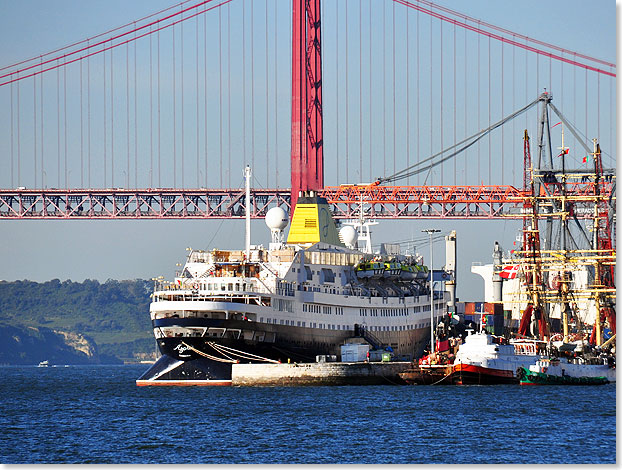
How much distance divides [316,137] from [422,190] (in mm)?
14548

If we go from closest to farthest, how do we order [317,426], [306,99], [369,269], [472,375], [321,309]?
[317,426], [472,375], [321,309], [369,269], [306,99]

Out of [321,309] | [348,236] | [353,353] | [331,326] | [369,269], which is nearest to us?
[353,353]

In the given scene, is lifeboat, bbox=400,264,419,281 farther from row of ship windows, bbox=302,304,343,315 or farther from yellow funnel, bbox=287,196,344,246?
row of ship windows, bbox=302,304,343,315

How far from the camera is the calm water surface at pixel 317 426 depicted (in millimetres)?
51812

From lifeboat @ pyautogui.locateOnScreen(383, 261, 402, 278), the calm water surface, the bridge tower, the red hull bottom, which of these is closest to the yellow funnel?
lifeboat @ pyautogui.locateOnScreen(383, 261, 402, 278)

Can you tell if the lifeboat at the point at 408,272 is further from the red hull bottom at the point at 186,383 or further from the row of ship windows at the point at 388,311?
the red hull bottom at the point at 186,383

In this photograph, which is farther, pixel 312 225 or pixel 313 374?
pixel 312 225

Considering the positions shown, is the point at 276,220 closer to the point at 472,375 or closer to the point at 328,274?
the point at 328,274

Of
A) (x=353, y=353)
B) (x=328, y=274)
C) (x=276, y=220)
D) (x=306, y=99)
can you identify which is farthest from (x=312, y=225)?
(x=306, y=99)

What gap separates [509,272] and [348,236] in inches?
992

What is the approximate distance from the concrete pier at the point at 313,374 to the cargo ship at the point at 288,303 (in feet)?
9.18

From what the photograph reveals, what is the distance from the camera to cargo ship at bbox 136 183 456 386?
84938 millimetres

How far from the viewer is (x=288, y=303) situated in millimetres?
89875

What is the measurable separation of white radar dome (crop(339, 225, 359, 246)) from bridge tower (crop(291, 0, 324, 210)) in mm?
29814
